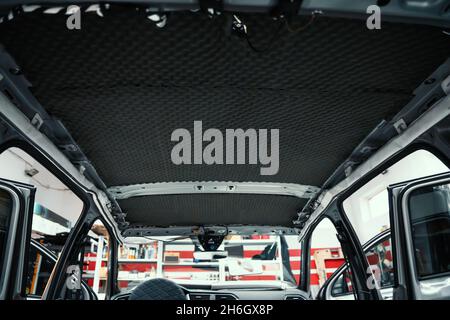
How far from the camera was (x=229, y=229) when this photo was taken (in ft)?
12.1

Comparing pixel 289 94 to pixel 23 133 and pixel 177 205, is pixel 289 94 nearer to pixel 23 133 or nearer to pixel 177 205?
pixel 23 133

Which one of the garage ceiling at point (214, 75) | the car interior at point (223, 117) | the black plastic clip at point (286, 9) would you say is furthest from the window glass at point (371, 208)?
the black plastic clip at point (286, 9)

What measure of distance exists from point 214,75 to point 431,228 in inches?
83.3

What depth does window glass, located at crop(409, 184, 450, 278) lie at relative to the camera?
2.33 m

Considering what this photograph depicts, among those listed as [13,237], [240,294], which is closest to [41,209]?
[240,294]

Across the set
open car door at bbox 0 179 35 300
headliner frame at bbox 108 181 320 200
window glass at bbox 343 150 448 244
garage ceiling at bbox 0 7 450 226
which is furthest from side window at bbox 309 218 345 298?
open car door at bbox 0 179 35 300

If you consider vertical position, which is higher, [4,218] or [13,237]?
[4,218]

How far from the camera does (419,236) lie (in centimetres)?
236

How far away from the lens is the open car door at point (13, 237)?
1915 millimetres

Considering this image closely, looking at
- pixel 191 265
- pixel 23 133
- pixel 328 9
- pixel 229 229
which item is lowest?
pixel 191 265

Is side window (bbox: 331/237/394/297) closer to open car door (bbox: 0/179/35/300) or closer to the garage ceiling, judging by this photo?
the garage ceiling

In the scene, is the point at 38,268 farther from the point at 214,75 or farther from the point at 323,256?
the point at 323,256
